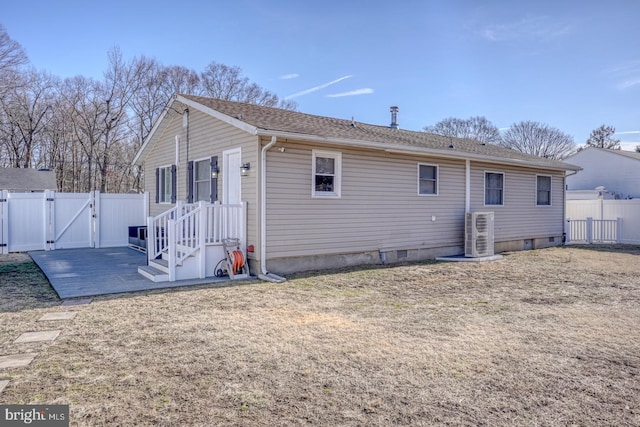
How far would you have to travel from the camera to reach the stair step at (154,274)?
713 cm

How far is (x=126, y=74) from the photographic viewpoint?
83.8ft

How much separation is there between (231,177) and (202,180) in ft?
4.85

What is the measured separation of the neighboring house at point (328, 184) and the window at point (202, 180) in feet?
0.09

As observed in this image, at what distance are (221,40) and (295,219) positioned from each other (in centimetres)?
1049

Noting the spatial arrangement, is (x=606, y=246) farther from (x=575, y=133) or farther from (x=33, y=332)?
(x=575, y=133)

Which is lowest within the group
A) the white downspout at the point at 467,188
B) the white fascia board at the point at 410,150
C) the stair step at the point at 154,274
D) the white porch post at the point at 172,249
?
the stair step at the point at 154,274

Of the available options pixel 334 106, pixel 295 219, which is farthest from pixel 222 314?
pixel 334 106

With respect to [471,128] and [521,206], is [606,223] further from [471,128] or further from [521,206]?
[471,128]

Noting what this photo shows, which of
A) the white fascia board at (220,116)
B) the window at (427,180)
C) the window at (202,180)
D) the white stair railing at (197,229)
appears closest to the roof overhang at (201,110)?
the white fascia board at (220,116)

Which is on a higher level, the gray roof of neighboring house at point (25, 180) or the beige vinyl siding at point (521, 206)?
the gray roof of neighboring house at point (25, 180)

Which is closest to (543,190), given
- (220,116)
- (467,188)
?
(467,188)

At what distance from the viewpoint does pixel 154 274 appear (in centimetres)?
728

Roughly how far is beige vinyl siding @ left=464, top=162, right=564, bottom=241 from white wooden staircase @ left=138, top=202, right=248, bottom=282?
22.5 feet

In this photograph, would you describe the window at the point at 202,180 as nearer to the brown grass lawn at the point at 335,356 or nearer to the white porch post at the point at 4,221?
the brown grass lawn at the point at 335,356
